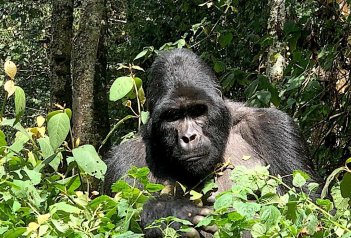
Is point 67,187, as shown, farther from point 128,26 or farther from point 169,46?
point 128,26

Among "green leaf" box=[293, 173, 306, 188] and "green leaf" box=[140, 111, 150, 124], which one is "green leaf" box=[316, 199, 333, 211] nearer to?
"green leaf" box=[293, 173, 306, 188]

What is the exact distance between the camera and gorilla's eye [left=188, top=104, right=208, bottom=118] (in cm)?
328

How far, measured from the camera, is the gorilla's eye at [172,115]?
3285 millimetres

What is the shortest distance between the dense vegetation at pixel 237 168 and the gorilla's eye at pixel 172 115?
113mm

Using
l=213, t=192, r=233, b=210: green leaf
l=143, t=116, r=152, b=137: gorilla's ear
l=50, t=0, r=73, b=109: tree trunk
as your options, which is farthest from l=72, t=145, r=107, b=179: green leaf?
l=50, t=0, r=73, b=109: tree trunk

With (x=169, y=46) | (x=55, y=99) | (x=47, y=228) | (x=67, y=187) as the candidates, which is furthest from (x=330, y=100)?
(x=55, y=99)

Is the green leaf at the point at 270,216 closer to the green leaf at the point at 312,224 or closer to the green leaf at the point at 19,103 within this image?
the green leaf at the point at 312,224

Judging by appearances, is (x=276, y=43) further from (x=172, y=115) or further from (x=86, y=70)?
(x=86, y=70)

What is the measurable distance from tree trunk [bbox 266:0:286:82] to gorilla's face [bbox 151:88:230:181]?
0.93 meters

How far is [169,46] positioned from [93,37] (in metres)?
2.41

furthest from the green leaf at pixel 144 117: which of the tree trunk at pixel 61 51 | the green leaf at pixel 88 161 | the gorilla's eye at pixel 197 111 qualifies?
the tree trunk at pixel 61 51

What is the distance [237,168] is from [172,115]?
142cm

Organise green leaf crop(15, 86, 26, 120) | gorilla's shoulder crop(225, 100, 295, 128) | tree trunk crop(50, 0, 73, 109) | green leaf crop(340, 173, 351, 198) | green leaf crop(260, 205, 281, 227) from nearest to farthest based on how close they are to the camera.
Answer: green leaf crop(260, 205, 281, 227), green leaf crop(340, 173, 351, 198), green leaf crop(15, 86, 26, 120), gorilla's shoulder crop(225, 100, 295, 128), tree trunk crop(50, 0, 73, 109)

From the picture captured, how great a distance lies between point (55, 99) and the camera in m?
7.36
